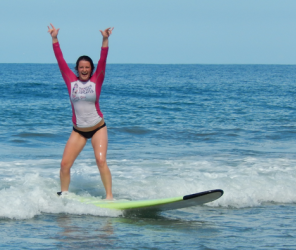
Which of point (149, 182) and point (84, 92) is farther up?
point (84, 92)

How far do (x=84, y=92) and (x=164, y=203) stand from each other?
1749 millimetres

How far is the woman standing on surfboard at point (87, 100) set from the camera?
5.75 m

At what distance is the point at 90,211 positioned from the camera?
5.75 meters

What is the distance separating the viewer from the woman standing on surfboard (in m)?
5.75

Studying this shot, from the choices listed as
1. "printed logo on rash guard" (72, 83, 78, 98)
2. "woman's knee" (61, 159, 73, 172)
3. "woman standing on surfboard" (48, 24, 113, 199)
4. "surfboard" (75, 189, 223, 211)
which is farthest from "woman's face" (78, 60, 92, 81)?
"surfboard" (75, 189, 223, 211)

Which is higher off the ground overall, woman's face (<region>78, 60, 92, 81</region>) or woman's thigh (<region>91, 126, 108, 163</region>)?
woman's face (<region>78, 60, 92, 81</region>)

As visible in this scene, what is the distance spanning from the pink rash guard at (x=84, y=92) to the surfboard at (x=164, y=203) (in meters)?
1.07

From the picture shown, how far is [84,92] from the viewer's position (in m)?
5.79

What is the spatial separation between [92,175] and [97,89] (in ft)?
9.61
